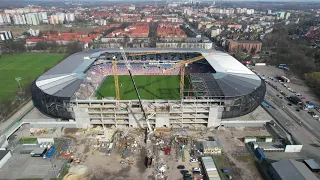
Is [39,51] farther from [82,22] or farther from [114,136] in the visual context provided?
[82,22]

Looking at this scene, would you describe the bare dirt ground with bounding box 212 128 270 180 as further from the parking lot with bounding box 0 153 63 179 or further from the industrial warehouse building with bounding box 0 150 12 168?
the industrial warehouse building with bounding box 0 150 12 168

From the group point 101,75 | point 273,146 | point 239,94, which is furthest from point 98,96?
point 273,146

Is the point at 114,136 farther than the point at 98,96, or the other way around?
the point at 98,96

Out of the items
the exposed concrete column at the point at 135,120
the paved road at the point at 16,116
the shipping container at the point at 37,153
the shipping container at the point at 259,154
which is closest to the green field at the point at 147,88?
the exposed concrete column at the point at 135,120

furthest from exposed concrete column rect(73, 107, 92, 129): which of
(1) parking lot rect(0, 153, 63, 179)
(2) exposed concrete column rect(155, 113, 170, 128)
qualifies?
(2) exposed concrete column rect(155, 113, 170, 128)

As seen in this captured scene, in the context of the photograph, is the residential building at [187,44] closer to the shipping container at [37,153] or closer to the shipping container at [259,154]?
the shipping container at [259,154]

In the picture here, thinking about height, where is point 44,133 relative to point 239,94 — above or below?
below
